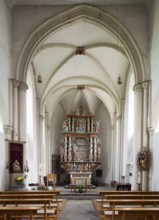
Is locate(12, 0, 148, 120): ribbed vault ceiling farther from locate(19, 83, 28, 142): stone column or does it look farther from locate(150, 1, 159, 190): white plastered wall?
locate(19, 83, 28, 142): stone column

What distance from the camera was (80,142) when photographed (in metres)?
26.8

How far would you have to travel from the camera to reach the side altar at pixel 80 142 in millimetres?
25672

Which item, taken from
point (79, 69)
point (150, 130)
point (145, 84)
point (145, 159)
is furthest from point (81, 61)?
point (145, 159)

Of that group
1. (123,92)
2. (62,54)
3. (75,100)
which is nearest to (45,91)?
(62,54)

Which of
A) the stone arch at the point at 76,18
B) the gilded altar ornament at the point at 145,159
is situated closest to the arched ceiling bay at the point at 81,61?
the stone arch at the point at 76,18

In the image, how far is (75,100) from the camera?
88.6 feet

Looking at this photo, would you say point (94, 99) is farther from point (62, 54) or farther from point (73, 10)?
point (73, 10)

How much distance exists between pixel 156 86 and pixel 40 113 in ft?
33.1

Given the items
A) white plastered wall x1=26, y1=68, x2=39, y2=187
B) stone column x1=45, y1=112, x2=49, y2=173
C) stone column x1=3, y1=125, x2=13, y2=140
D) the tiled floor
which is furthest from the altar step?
stone column x1=45, y1=112, x2=49, y2=173

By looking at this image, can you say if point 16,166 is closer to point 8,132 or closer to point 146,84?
point 8,132

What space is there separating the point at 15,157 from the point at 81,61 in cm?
852

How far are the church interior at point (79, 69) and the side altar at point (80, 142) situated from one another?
2.55 metres

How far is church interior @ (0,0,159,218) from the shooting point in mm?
12742

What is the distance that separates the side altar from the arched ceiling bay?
311cm
